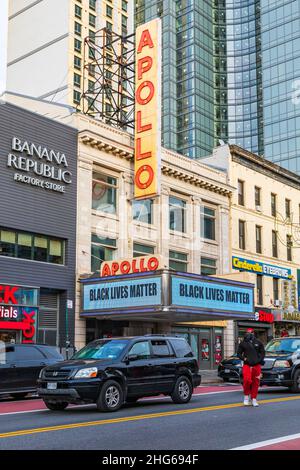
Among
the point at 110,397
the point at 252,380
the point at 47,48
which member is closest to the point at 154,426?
the point at 110,397

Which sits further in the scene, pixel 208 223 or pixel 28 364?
pixel 208 223

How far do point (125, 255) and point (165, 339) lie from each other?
1573cm

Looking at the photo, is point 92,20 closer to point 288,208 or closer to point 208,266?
point 288,208

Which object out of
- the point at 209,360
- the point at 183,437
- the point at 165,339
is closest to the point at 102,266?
the point at 209,360

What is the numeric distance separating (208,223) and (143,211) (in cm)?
590

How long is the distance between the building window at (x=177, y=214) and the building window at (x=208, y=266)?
2509 millimetres

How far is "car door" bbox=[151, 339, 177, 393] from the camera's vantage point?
14.7 meters

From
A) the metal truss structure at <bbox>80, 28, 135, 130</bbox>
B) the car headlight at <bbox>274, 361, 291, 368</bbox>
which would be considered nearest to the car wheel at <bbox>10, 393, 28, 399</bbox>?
the car headlight at <bbox>274, 361, 291, 368</bbox>

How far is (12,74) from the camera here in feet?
243

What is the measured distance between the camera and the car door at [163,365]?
1470 centimetres

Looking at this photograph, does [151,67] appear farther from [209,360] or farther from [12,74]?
[12,74]

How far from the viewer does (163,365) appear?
14.9 m

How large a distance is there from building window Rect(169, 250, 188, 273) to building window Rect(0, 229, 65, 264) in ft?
25.2

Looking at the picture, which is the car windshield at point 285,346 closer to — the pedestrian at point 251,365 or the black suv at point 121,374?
the black suv at point 121,374
